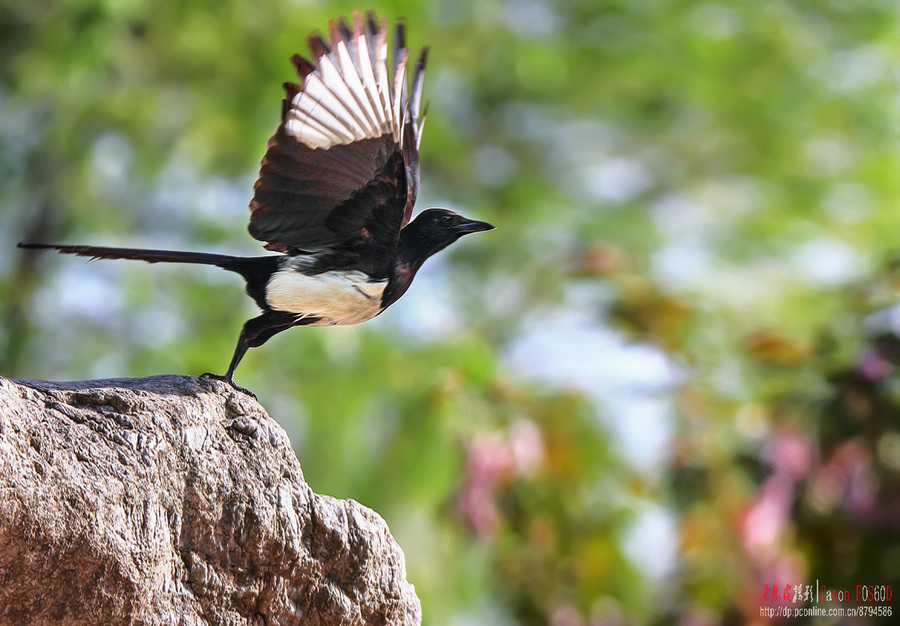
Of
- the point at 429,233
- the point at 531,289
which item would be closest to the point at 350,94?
the point at 429,233

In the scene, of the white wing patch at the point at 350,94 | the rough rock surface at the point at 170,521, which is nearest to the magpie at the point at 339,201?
the white wing patch at the point at 350,94

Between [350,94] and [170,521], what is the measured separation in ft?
2.66

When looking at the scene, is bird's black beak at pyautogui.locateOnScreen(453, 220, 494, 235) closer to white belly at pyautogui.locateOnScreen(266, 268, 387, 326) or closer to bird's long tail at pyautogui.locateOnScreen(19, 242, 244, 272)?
white belly at pyautogui.locateOnScreen(266, 268, 387, 326)

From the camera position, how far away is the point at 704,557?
209 inches

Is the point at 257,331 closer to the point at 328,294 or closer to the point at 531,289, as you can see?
the point at 328,294

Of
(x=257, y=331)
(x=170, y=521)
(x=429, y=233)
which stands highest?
(x=429, y=233)

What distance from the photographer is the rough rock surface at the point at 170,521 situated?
151 centimetres

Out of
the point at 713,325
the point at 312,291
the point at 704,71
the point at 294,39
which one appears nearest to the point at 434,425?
the point at 713,325

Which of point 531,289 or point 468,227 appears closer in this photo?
point 468,227

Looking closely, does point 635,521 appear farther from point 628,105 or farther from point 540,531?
point 628,105

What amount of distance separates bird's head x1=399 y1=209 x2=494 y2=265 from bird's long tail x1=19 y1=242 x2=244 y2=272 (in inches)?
12.8

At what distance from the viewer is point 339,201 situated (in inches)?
74.3

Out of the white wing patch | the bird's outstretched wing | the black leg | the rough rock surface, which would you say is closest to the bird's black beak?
the bird's outstretched wing

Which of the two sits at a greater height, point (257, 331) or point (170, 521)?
point (257, 331)
